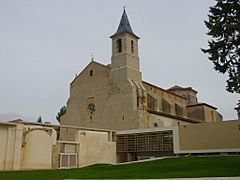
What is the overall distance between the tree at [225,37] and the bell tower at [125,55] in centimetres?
2609

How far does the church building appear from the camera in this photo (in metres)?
39.6

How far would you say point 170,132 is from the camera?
3188cm

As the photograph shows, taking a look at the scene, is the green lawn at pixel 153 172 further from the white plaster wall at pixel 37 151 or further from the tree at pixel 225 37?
the white plaster wall at pixel 37 151

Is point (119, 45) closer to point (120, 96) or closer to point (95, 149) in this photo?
point (120, 96)

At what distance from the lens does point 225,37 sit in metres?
14.3

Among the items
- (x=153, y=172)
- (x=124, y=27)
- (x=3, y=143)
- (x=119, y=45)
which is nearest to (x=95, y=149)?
(x=3, y=143)

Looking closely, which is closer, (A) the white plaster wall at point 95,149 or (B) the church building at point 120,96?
(A) the white plaster wall at point 95,149

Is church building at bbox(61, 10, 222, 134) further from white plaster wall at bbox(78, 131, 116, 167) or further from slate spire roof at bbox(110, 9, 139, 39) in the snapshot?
white plaster wall at bbox(78, 131, 116, 167)

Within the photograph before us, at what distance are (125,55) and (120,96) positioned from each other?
544cm

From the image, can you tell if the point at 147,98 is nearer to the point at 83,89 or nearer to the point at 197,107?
the point at 83,89

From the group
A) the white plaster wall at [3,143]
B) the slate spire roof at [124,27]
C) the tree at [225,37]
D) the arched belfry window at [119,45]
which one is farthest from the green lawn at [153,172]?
the slate spire roof at [124,27]

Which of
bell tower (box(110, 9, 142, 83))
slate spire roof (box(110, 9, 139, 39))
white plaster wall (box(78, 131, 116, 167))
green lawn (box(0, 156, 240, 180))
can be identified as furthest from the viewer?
slate spire roof (box(110, 9, 139, 39))

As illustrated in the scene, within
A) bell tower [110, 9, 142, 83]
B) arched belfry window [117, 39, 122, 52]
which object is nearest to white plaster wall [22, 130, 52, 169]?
bell tower [110, 9, 142, 83]

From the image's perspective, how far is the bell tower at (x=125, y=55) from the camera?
4122cm
